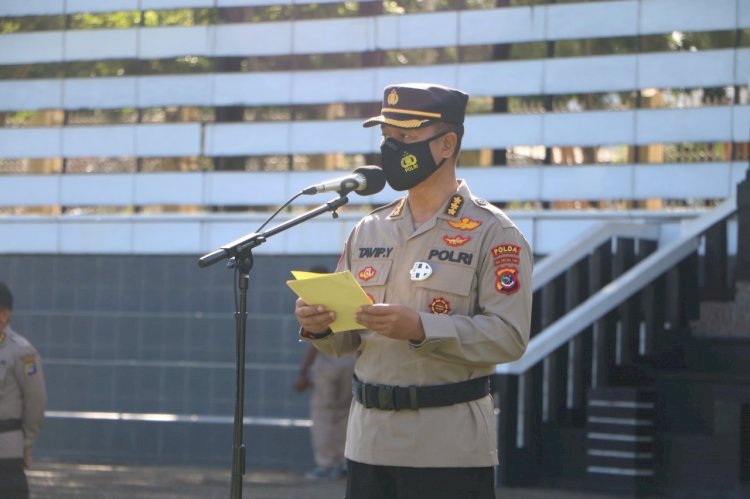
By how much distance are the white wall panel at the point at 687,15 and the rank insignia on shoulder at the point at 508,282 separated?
8.87 metres

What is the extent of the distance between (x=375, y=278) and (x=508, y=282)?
0.47 meters

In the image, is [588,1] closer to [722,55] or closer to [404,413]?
[722,55]

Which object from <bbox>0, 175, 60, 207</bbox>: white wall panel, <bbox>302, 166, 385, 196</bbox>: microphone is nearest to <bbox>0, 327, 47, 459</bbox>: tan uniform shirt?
<bbox>302, 166, 385, 196</bbox>: microphone

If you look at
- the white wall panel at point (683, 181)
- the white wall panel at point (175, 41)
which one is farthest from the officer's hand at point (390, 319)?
the white wall panel at point (175, 41)

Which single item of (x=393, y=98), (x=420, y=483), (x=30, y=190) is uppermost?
(x=30, y=190)

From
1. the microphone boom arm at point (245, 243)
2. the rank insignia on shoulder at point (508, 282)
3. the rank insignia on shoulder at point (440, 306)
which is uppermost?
the microphone boom arm at point (245, 243)

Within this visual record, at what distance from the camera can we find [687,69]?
43.9 ft

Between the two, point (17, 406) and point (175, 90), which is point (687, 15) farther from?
point (17, 406)

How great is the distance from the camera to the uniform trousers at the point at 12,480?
325 inches

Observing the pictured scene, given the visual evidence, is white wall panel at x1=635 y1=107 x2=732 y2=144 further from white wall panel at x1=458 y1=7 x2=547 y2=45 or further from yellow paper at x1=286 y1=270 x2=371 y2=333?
yellow paper at x1=286 y1=270 x2=371 y2=333

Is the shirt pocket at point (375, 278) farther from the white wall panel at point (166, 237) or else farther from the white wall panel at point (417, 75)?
the white wall panel at point (166, 237)

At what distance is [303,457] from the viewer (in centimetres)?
1448

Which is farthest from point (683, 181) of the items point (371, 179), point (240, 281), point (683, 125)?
point (240, 281)

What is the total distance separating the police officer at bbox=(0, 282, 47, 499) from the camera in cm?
832
